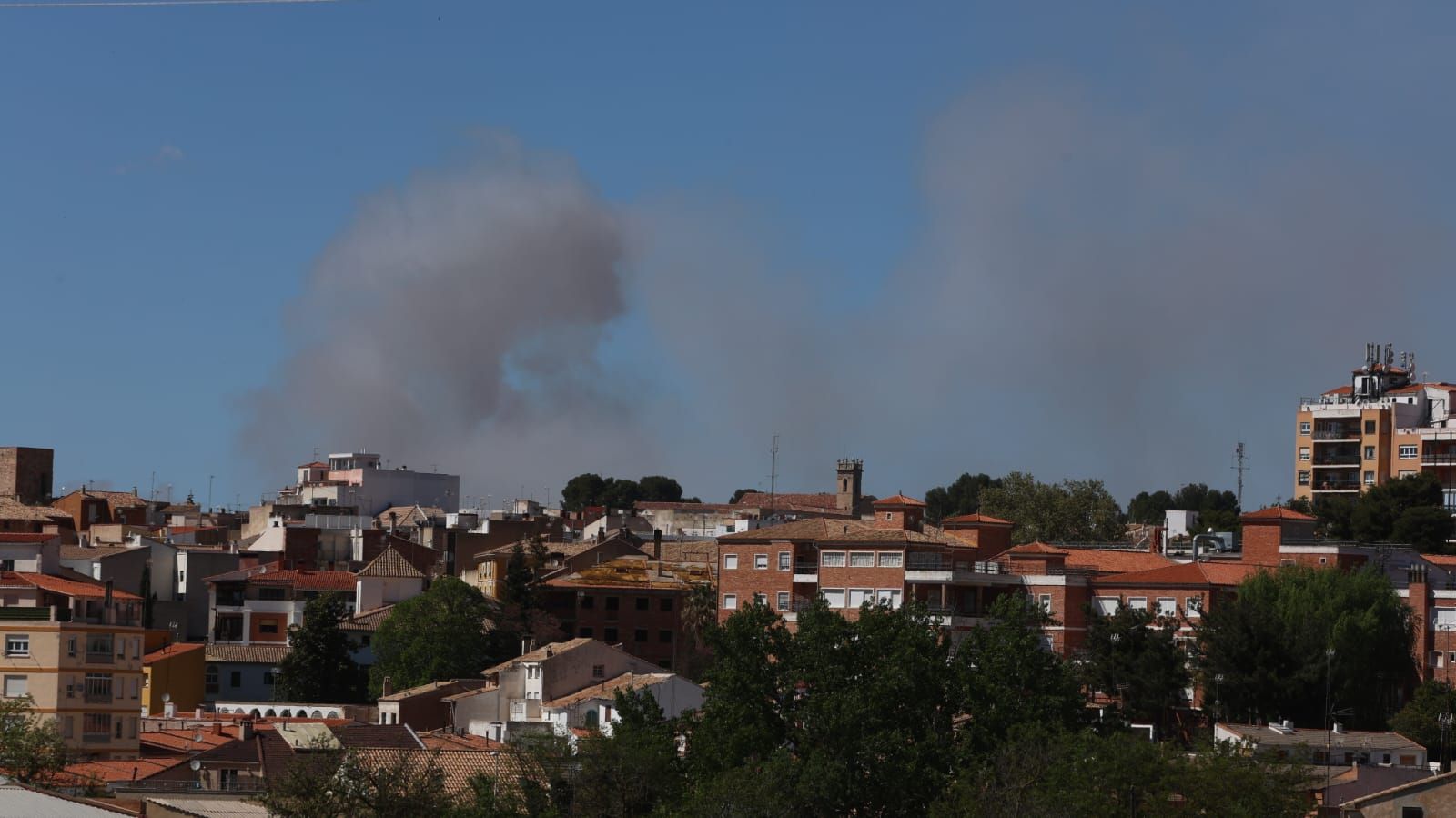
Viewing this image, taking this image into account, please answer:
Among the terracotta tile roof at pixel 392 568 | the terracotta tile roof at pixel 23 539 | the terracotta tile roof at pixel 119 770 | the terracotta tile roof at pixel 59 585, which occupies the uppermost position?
the terracotta tile roof at pixel 23 539

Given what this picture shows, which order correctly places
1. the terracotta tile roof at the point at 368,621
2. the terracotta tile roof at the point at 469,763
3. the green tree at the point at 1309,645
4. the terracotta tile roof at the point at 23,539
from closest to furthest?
the terracotta tile roof at the point at 469,763, the green tree at the point at 1309,645, the terracotta tile roof at the point at 23,539, the terracotta tile roof at the point at 368,621

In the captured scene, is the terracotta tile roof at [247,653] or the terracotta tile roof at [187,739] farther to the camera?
the terracotta tile roof at [247,653]

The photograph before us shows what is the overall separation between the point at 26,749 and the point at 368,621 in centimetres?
4224

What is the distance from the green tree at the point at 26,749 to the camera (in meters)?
50.1

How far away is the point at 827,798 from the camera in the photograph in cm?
5016

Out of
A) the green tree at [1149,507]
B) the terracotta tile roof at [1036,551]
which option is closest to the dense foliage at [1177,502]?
the green tree at [1149,507]

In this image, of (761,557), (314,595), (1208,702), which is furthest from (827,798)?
(314,595)

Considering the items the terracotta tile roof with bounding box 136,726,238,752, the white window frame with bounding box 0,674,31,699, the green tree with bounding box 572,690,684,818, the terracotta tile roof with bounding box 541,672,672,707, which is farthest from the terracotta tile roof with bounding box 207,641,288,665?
the green tree with bounding box 572,690,684,818

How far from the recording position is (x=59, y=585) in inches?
3027

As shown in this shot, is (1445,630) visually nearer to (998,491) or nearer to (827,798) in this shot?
(827,798)

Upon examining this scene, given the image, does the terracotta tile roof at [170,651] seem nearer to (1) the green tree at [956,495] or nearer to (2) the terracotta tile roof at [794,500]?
(2) the terracotta tile roof at [794,500]

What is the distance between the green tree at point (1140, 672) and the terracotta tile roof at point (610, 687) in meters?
13.5

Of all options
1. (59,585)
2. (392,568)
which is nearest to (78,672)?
(59,585)

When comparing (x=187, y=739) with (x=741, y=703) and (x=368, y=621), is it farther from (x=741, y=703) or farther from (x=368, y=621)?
(x=368, y=621)
